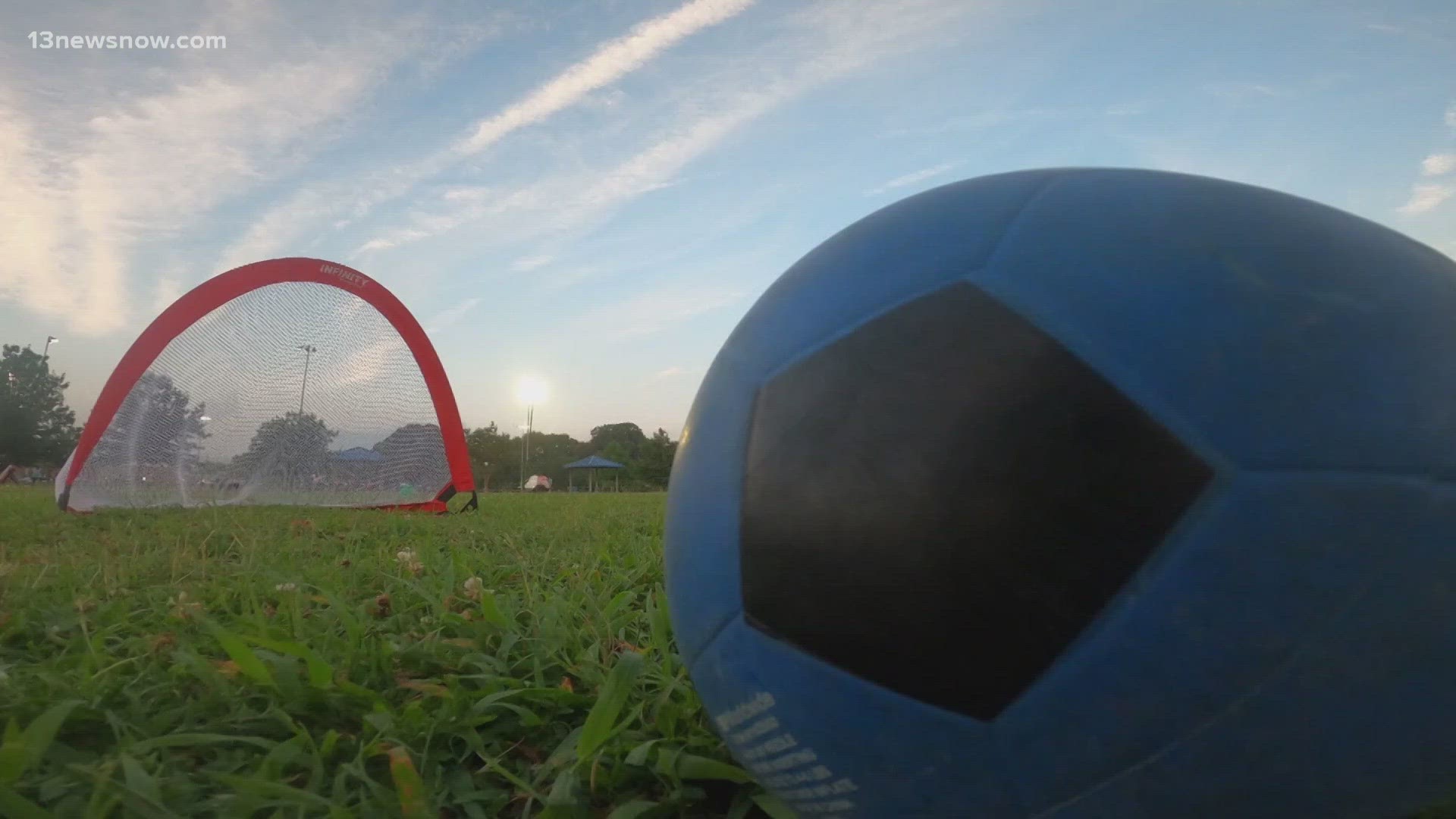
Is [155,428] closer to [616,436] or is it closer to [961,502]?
[961,502]

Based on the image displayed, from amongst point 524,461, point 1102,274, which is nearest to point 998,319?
point 1102,274

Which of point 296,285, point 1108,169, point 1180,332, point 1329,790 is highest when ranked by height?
point 296,285

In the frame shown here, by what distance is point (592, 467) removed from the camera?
37.8 meters

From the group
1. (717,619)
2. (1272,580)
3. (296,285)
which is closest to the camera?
(1272,580)

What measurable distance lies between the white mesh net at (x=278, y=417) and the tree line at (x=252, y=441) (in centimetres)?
1

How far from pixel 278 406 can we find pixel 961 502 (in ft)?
25.6

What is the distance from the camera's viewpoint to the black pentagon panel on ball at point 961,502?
0.88 meters

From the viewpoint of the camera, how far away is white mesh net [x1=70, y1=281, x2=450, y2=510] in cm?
695

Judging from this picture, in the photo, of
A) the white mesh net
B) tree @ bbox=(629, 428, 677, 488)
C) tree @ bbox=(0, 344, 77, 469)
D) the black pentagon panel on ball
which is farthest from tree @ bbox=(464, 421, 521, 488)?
the black pentagon panel on ball

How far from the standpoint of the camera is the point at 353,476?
788 cm

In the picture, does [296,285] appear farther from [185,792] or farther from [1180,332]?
[1180,332]

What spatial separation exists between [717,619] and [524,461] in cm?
6435

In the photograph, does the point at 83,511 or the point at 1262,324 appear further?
the point at 83,511

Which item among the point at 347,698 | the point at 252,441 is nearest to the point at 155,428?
the point at 252,441
